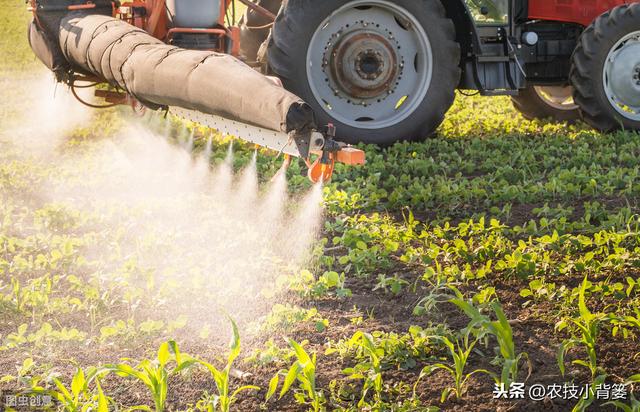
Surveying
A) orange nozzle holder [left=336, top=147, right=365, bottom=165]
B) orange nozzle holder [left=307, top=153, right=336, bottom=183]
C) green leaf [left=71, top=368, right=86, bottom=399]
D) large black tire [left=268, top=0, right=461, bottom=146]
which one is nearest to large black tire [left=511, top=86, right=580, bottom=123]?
large black tire [left=268, top=0, right=461, bottom=146]

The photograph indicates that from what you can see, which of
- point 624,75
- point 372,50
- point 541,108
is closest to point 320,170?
point 372,50

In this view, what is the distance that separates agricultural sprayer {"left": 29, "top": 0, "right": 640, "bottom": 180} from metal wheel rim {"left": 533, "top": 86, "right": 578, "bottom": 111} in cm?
71

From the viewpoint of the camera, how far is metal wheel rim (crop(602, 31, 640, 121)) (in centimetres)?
797

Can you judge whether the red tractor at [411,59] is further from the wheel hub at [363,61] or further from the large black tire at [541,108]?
the large black tire at [541,108]

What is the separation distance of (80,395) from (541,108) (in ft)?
22.3

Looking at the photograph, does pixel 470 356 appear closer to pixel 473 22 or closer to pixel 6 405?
pixel 6 405

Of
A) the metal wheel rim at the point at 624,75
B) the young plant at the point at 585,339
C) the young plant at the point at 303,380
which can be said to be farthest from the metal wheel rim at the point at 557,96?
the young plant at the point at 303,380

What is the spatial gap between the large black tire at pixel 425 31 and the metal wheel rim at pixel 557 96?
2.28m

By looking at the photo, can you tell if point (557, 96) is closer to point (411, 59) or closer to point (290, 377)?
point (411, 59)

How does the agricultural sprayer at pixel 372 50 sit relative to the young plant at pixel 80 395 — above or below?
above

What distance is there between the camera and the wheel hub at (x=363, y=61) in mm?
7020

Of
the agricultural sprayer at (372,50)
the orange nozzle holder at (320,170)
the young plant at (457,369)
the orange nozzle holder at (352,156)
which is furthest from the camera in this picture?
the agricultural sprayer at (372,50)

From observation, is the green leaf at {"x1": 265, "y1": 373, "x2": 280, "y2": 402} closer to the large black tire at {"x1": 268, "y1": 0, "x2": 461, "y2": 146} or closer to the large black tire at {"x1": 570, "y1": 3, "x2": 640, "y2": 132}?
the large black tire at {"x1": 268, "y1": 0, "x2": 461, "y2": 146}

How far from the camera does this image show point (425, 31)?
23.0 ft
